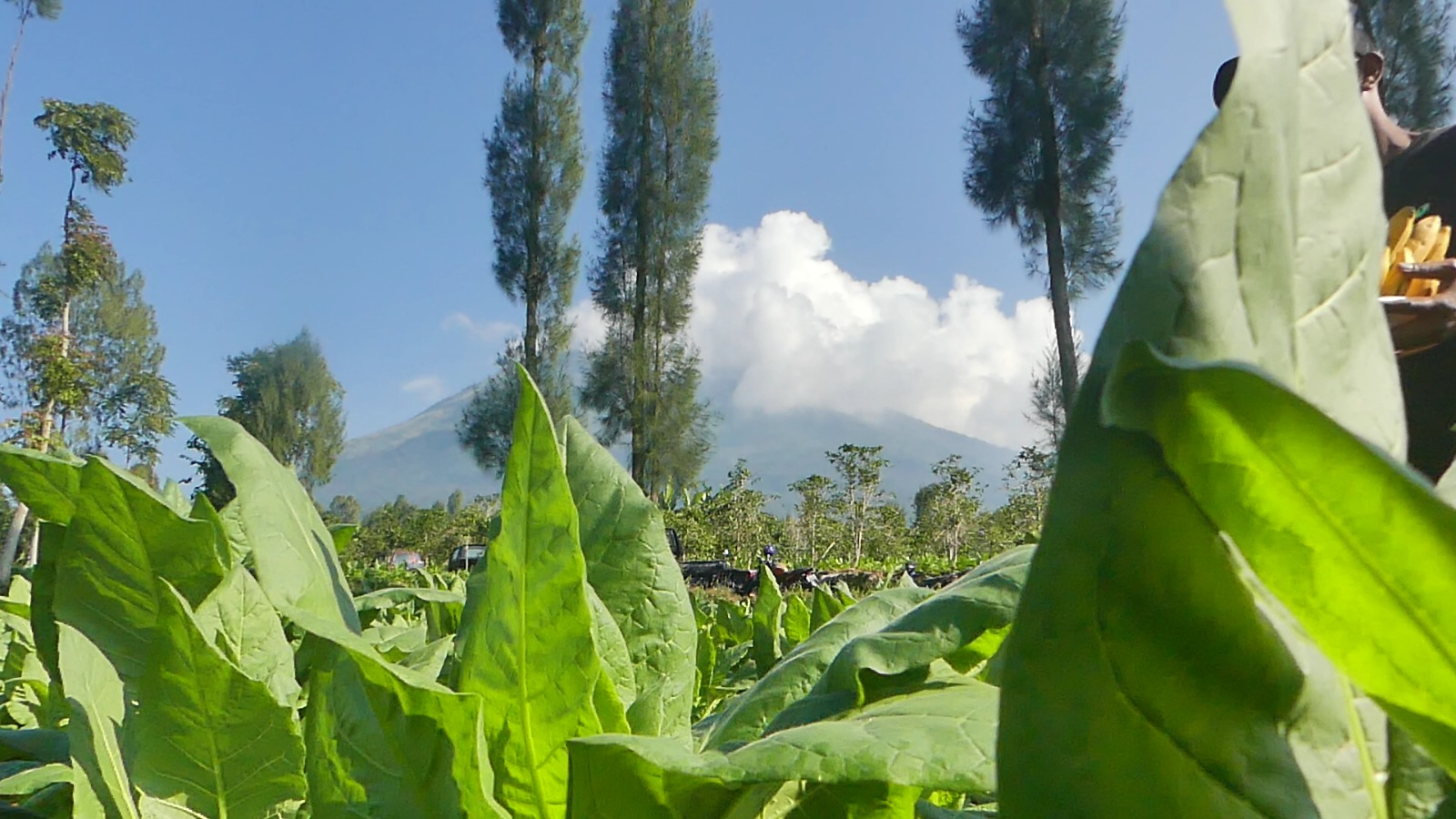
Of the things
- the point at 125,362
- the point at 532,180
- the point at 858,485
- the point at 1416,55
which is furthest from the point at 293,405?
the point at 1416,55

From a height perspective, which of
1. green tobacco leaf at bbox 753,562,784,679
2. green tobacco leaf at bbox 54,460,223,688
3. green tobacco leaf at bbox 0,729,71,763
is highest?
green tobacco leaf at bbox 54,460,223,688

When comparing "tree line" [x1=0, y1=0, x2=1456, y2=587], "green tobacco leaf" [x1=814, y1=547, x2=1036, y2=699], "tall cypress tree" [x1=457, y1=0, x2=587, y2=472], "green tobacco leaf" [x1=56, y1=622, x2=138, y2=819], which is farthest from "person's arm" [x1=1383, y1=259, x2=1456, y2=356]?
"tall cypress tree" [x1=457, y1=0, x2=587, y2=472]

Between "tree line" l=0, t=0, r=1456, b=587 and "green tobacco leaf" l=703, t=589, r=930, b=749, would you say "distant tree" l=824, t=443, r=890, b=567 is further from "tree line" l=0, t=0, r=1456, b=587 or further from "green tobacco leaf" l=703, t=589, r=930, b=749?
"green tobacco leaf" l=703, t=589, r=930, b=749

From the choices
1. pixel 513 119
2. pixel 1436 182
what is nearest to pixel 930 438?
pixel 513 119

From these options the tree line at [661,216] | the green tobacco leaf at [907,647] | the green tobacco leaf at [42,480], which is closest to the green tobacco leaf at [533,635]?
the green tobacco leaf at [907,647]

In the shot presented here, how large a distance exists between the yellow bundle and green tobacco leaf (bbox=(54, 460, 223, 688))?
6.34 ft

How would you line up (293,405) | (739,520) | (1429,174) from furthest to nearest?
(293,405) → (739,520) → (1429,174)

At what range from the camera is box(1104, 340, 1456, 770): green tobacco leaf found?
0.16m

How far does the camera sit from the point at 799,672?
0.51 metres

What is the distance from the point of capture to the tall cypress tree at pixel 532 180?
22.4 metres

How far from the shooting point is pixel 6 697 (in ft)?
3.00

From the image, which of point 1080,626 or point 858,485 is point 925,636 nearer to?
point 1080,626

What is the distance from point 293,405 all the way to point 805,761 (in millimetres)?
39959

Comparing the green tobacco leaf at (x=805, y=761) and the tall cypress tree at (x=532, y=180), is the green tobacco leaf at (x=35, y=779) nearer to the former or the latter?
the green tobacco leaf at (x=805, y=761)
